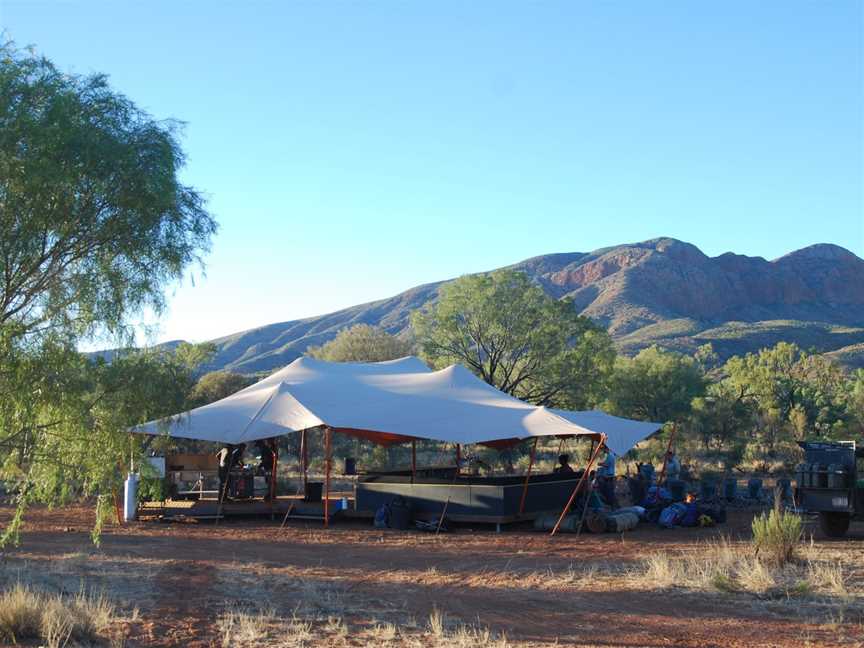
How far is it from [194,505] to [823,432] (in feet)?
84.0

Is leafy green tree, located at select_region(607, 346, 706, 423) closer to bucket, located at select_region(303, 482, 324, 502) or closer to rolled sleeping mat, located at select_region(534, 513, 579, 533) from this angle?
bucket, located at select_region(303, 482, 324, 502)

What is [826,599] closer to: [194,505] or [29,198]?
[29,198]

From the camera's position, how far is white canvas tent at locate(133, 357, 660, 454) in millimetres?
16219

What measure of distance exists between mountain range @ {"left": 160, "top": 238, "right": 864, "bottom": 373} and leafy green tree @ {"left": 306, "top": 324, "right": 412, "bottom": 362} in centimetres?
3221

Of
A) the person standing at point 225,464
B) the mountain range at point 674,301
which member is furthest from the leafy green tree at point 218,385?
the mountain range at point 674,301

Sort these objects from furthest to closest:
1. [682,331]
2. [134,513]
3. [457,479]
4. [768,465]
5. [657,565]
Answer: [682,331]
[768,465]
[457,479]
[134,513]
[657,565]

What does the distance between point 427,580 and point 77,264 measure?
19.4 feet

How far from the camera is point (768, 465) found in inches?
1208

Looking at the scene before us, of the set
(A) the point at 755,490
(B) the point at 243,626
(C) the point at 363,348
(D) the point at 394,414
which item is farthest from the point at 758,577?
(C) the point at 363,348

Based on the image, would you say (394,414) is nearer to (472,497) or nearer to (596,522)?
(472,497)

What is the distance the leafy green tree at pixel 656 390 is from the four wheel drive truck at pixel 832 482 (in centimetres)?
2205

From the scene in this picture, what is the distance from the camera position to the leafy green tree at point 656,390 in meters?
37.7

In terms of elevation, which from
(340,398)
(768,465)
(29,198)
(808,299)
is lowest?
(768,465)

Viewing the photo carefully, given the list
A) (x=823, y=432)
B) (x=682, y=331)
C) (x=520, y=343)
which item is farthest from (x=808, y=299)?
(x=520, y=343)
